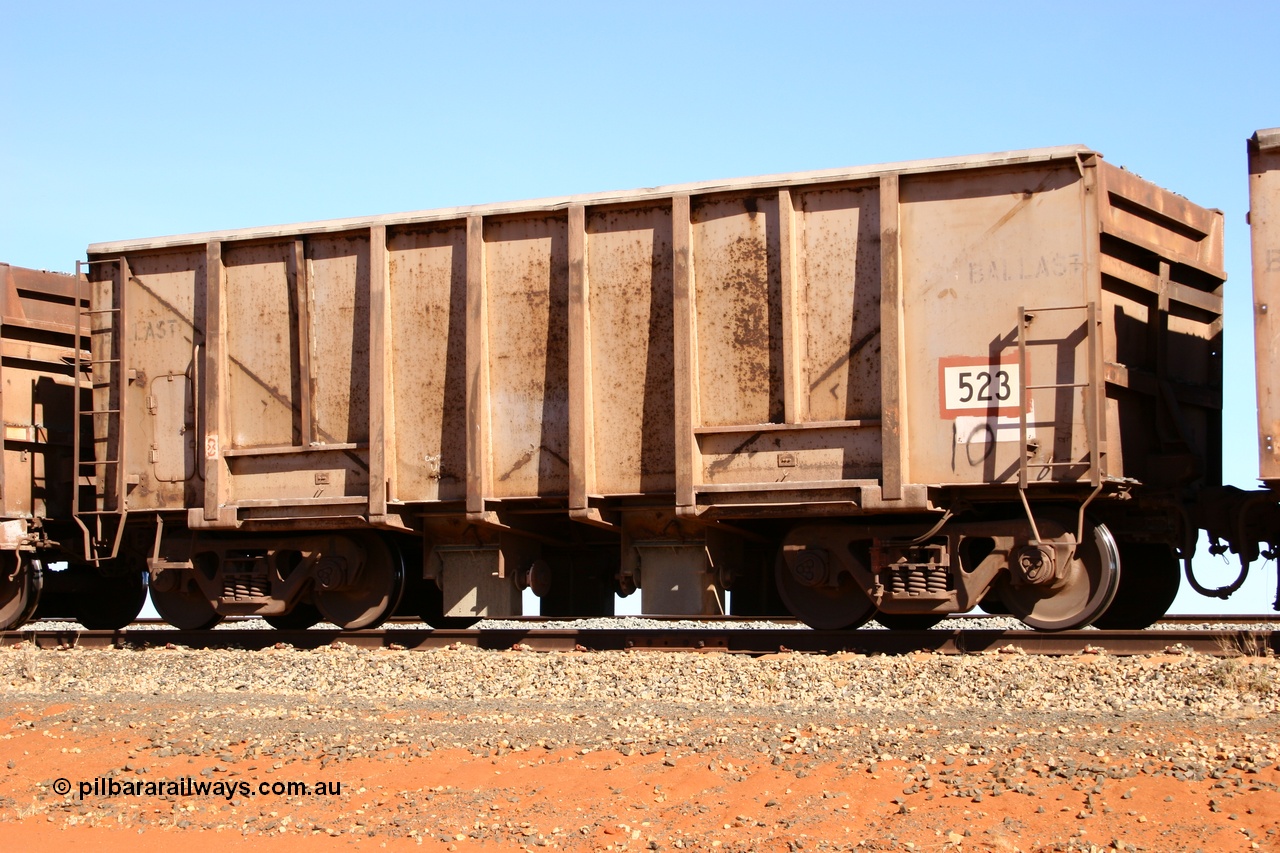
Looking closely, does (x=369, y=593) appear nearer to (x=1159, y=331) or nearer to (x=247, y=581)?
(x=247, y=581)

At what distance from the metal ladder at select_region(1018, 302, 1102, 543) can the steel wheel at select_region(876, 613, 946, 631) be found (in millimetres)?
1645

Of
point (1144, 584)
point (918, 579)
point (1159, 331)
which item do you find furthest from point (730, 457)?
point (1144, 584)

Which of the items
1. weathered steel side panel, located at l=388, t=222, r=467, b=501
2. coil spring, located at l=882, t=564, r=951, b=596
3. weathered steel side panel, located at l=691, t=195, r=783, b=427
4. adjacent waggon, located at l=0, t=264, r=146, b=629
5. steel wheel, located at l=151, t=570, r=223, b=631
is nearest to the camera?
coil spring, located at l=882, t=564, r=951, b=596

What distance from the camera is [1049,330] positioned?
32.4 feet

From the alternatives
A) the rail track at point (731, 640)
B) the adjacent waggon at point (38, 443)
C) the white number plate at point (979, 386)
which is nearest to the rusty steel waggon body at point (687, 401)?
the white number plate at point (979, 386)

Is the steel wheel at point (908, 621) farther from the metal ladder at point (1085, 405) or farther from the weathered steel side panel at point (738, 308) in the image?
the weathered steel side panel at point (738, 308)

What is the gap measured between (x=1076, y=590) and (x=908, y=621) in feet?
5.58

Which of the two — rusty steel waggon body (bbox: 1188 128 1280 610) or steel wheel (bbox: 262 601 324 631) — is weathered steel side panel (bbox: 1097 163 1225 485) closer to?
rusty steel waggon body (bbox: 1188 128 1280 610)

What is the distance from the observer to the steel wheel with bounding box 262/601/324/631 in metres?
13.0

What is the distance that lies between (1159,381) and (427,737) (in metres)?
6.54

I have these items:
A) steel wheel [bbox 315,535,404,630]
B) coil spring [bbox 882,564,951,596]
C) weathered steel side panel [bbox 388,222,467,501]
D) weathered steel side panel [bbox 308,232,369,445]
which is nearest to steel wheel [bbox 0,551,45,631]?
steel wheel [bbox 315,535,404,630]

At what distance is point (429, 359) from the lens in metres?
11.7

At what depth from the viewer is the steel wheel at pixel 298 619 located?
1305cm

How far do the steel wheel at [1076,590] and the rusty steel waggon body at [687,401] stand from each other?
0.09ft
